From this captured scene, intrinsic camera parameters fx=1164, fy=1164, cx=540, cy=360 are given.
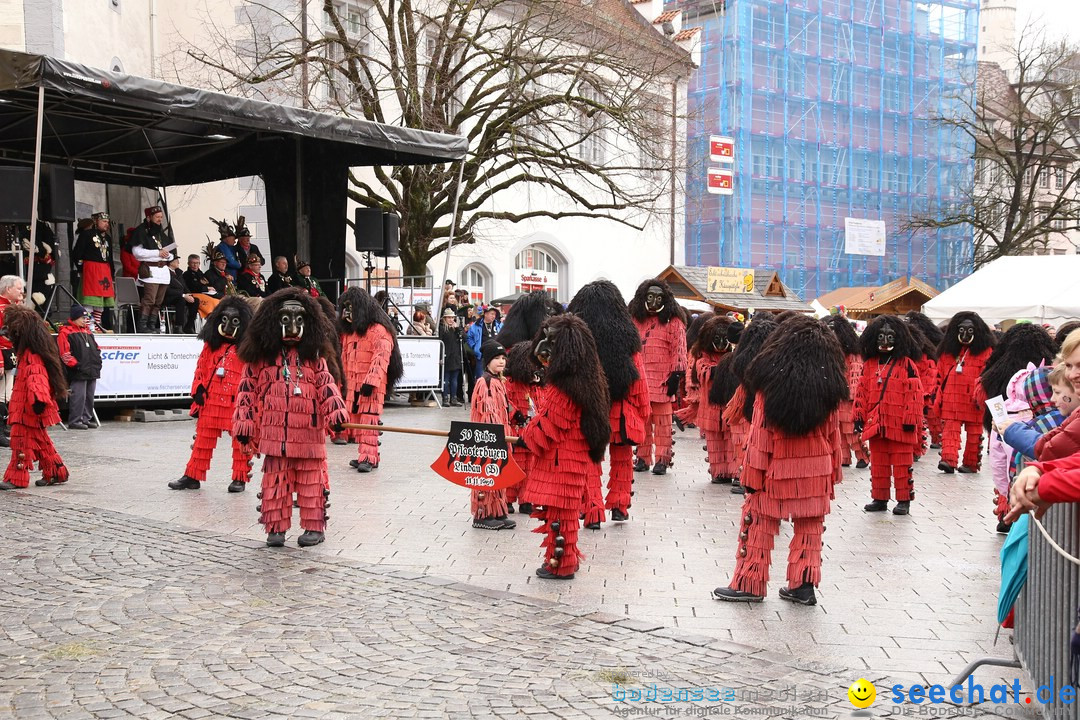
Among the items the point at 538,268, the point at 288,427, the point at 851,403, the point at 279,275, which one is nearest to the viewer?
the point at 288,427

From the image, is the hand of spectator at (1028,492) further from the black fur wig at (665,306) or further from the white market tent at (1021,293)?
the white market tent at (1021,293)

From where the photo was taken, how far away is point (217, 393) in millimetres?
10414

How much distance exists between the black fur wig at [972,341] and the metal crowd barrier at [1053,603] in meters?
8.57

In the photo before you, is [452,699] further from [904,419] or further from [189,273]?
[189,273]

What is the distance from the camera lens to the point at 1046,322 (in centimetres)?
2522

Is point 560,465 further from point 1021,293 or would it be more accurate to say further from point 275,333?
point 1021,293

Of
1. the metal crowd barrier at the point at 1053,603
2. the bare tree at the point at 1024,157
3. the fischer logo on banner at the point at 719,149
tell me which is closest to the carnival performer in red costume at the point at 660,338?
the metal crowd barrier at the point at 1053,603

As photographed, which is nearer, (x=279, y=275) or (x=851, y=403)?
(x=851, y=403)

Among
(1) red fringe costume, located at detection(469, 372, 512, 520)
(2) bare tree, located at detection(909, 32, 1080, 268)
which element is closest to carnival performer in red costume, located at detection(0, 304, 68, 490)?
(1) red fringe costume, located at detection(469, 372, 512, 520)

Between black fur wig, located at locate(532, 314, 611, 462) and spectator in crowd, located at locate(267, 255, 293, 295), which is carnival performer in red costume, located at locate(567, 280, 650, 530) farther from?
spectator in crowd, located at locate(267, 255, 293, 295)

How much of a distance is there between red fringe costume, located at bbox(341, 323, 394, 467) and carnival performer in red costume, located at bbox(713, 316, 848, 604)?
18.5ft

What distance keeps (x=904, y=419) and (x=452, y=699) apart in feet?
20.1

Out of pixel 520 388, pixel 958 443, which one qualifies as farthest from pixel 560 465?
pixel 958 443

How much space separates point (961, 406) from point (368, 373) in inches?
257
